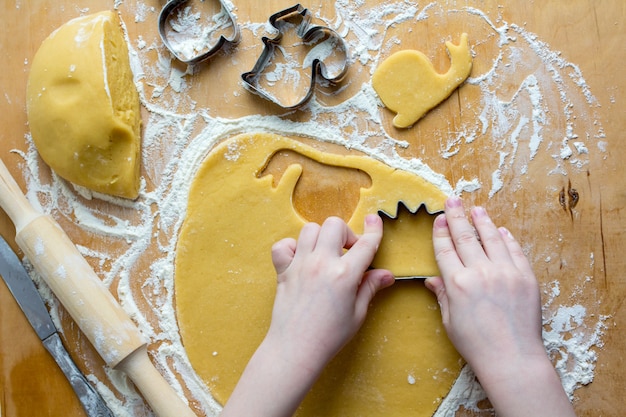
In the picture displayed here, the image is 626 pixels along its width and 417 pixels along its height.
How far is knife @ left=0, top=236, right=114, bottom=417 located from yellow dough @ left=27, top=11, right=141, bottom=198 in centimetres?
21

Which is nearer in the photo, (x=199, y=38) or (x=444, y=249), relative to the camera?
(x=444, y=249)

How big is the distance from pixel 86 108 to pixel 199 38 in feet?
0.90

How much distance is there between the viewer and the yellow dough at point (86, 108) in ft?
3.65

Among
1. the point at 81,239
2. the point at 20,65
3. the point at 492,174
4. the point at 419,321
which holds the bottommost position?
the point at 419,321

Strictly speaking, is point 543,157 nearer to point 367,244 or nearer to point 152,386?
point 367,244

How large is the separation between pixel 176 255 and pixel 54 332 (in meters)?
0.29

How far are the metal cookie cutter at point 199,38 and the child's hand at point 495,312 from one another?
1.82 ft

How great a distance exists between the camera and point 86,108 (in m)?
1.11

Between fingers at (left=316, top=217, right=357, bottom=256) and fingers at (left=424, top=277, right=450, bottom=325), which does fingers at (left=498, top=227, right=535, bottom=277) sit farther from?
fingers at (left=316, top=217, right=357, bottom=256)

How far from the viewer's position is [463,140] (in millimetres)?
1167

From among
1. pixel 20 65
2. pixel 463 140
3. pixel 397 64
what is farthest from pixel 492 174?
pixel 20 65

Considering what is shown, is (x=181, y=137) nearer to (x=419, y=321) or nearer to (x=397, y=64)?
(x=397, y=64)

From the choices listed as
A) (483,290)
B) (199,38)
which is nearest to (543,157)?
(483,290)

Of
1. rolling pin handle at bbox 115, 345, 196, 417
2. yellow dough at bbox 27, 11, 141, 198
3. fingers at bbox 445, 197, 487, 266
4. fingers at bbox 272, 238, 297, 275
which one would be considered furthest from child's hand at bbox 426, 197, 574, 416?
yellow dough at bbox 27, 11, 141, 198
